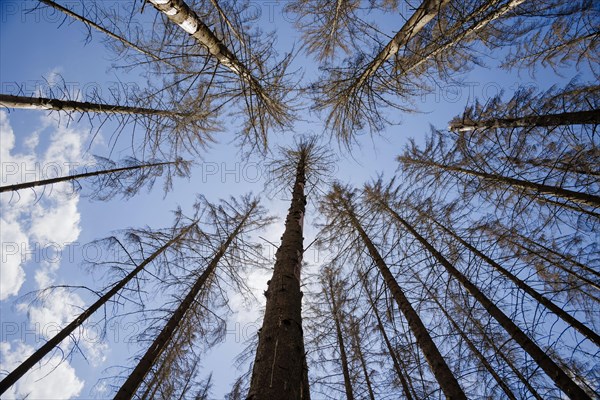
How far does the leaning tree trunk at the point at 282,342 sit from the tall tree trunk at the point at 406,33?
2413 millimetres

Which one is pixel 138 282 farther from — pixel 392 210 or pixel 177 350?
pixel 392 210

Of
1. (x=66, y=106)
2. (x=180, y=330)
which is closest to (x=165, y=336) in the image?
(x=180, y=330)

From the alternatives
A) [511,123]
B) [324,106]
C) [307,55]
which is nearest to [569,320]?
Result: [511,123]

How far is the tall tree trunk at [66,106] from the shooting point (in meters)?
5.08

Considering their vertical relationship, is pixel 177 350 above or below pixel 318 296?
below

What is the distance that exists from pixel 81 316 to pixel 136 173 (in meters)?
5.28

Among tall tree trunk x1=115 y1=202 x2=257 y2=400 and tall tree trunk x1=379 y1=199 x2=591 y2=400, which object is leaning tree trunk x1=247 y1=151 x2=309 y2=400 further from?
tall tree trunk x1=115 y1=202 x2=257 y2=400

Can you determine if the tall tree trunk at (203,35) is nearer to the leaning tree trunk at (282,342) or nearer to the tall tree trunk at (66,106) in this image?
the leaning tree trunk at (282,342)

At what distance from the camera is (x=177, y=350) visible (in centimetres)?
615

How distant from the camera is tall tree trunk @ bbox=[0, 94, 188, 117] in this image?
5078 millimetres

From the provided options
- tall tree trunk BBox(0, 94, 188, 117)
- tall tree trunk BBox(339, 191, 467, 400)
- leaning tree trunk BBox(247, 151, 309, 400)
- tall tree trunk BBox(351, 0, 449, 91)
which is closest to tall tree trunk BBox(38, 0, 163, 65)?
tall tree trunk BBox(0, 94, 188, 117)

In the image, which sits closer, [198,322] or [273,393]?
[273,393]

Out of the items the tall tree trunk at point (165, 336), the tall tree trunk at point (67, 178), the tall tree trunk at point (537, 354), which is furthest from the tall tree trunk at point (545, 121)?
the tall tree trunk at point (67, 178)

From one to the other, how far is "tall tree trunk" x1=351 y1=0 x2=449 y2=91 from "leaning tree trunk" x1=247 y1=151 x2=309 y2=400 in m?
2.41
